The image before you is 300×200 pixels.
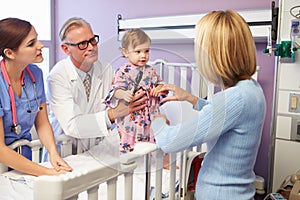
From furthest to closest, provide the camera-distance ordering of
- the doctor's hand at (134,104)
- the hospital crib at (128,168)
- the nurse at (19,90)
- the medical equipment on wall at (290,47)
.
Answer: the medical equipment on wall at (290,47) < the nurse at (19,90) < the doctor's hand at (134,104) < the hospital crib at (128,168)

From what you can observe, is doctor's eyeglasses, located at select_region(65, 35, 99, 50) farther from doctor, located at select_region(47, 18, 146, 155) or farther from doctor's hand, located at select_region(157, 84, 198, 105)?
doctor's hand, located at select_region(157, 84, 198, 105)

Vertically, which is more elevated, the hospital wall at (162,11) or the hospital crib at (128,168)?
the hospital wall at (162,11)

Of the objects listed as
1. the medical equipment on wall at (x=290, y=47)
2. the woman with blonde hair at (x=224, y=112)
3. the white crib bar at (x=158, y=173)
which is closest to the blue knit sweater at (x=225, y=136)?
the woman with blonde hair at (x=224, y=112)

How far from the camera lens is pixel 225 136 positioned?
0.91 metres

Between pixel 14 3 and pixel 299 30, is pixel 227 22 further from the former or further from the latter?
pixel 14 3

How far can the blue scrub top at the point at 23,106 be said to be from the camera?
46.1 inches

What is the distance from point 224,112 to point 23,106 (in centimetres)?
79

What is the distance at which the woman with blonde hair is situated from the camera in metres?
0.84

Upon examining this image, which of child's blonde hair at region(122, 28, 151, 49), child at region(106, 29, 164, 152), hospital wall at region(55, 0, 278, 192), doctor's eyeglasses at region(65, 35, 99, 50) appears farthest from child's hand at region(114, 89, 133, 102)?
hospital wall at region(55, 0, 278, 192)

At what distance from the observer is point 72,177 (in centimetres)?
67

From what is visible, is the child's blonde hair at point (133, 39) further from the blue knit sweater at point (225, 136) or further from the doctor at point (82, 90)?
the blue knit sweater at point (225, 136)

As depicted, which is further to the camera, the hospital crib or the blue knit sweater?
the blue knit sweater

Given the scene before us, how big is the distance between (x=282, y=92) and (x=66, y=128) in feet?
3.68

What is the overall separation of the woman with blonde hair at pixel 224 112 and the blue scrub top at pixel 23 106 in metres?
0.62
